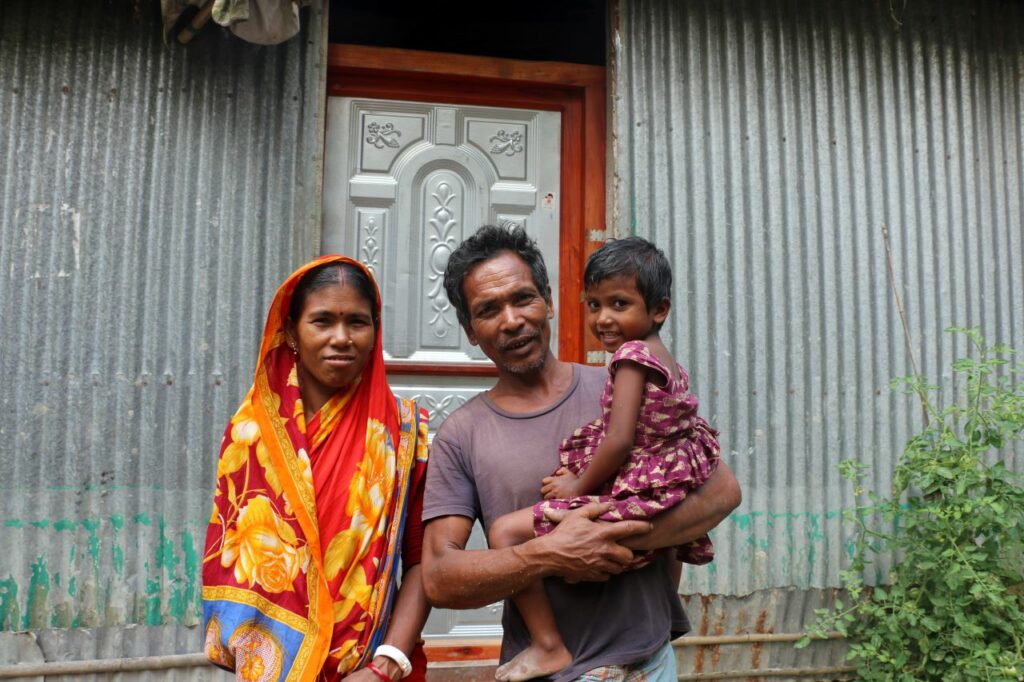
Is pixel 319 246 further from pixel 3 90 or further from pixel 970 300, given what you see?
pixel 970 300

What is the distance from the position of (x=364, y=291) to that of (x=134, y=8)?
7.25 feet

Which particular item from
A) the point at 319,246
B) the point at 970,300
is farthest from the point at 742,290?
the point at 319,246

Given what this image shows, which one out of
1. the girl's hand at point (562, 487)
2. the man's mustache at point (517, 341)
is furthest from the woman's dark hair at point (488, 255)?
the girl's hand at point (562, 487)

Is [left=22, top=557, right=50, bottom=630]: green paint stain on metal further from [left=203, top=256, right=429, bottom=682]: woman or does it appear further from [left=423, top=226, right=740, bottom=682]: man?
[left=423, top=226, right=740, bottom=682]: man

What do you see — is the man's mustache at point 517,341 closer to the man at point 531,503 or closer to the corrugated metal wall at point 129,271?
the man at point 531,503

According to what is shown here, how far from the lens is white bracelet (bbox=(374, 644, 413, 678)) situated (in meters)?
1.91

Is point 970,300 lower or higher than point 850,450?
higher

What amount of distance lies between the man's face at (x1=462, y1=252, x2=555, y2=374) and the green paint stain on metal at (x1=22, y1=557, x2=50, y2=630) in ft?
7.53

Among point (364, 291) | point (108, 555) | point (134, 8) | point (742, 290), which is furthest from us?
point (742, 290)

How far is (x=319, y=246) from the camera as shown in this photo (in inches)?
139

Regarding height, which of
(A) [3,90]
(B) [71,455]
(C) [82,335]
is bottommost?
(B) [71,455]

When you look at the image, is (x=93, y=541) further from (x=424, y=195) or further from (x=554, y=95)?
(x=554, y=95)

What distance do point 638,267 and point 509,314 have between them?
37 cm

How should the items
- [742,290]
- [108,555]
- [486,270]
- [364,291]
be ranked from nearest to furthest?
[486,270] → [364,291] → [108,555] → [742,290]
